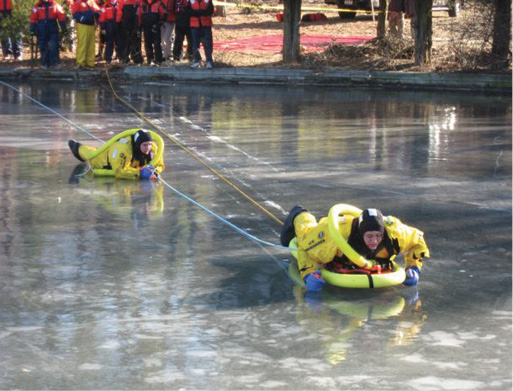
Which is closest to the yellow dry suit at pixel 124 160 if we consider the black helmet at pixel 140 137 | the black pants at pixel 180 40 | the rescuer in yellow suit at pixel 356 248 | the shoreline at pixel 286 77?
the black helmet at pixel 140 137

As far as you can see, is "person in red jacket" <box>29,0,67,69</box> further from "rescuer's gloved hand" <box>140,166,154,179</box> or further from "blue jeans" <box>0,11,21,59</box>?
"rescuer's gloved hand" <box>140,166,154,179</box>

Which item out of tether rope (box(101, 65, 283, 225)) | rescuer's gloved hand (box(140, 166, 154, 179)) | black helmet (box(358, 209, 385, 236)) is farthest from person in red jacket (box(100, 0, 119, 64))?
black helmet (box(358, 209, 385, 236))

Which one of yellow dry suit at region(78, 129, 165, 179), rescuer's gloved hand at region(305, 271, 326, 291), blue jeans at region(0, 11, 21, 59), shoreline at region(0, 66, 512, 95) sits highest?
blue jeans at region(0, 11, 21, 59)

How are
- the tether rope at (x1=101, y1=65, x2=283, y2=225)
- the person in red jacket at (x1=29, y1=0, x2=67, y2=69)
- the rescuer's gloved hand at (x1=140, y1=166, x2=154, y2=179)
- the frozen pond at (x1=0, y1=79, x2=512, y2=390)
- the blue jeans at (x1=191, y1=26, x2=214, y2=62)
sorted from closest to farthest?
the frozen pond at (x1=0, y1=79, x2=512, y2=390), the tether rope at (x1=101, y1=65, x2=283, y2=225), the rescuer's gloved hand at (x1=140, y1=166, x2=154, y2=179), the blue jeans at (x1=191, y1=26, x2=214, y2=62), the person in red jacket at (x1=29, y1=0, x2=67, y2=69)

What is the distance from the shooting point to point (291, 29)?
24.6 m

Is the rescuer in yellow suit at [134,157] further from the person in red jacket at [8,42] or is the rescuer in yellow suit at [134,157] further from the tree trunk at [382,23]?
the tree trunk at [382,23]

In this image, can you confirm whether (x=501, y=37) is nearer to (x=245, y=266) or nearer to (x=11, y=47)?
(x=11, y=47)

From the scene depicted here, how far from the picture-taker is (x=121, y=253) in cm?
960

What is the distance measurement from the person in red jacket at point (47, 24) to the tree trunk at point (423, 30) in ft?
26.8

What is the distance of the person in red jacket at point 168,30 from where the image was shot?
24516 mm

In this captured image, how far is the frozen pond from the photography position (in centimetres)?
683

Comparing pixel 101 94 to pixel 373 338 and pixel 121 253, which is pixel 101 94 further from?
pixel 373 338

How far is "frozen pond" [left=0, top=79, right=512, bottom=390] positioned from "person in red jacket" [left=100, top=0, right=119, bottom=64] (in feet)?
25.0

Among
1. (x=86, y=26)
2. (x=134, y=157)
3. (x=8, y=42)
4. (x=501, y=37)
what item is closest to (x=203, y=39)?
(x=86, y=26)
